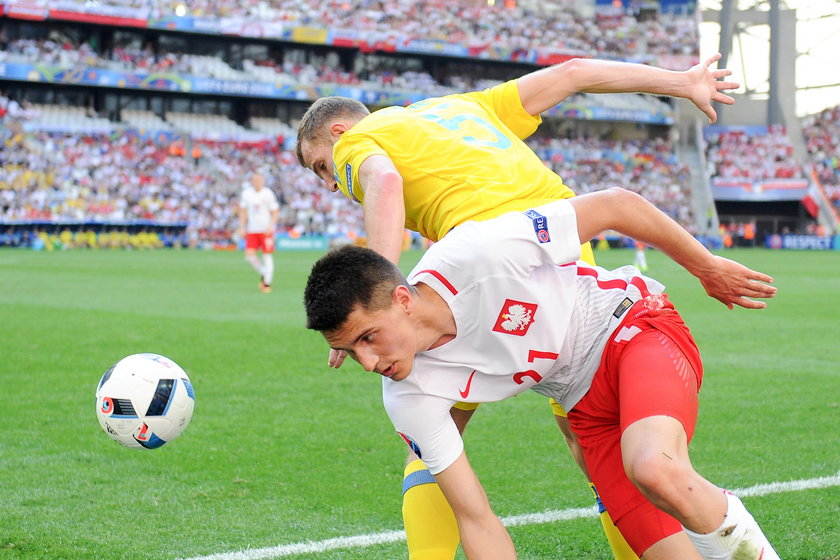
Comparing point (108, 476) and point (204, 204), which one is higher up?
point (108, 476)

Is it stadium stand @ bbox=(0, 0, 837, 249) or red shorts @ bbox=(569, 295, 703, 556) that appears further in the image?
stadium stand @ bbox=(0, 0, 837, 249)

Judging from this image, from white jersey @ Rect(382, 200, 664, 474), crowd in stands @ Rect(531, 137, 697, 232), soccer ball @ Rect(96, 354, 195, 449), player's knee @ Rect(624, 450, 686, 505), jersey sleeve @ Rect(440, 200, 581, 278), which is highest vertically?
jersey sleeve @ Rect(440, 200, 581, 278)

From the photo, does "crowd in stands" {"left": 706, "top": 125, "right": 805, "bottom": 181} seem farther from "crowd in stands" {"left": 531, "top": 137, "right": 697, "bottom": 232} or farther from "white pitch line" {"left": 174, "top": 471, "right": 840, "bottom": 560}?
"white pitch line" {"left": 174, "top": 471, "right": 840, "bottom": 560}

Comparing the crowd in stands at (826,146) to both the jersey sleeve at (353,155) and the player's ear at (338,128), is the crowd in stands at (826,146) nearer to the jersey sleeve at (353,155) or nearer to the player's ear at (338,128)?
the player's ear at (338,128)

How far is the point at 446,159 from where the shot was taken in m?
3.75

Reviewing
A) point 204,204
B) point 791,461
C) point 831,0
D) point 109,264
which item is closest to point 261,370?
point 791,461

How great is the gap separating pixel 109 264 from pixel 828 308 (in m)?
19.1

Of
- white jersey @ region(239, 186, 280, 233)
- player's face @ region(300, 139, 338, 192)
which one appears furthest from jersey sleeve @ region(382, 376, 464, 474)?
white jersey @ region(239, 186, 280, 233)

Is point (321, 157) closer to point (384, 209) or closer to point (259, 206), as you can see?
point (384, 209)

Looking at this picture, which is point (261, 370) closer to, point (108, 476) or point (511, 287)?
point (108, 476)

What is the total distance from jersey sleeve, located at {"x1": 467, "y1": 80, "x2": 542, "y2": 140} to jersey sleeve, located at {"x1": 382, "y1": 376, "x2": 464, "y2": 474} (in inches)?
64.5

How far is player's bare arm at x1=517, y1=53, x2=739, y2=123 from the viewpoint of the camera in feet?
12.6

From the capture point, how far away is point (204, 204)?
4109 centimetres

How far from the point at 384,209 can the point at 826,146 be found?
183 feet
